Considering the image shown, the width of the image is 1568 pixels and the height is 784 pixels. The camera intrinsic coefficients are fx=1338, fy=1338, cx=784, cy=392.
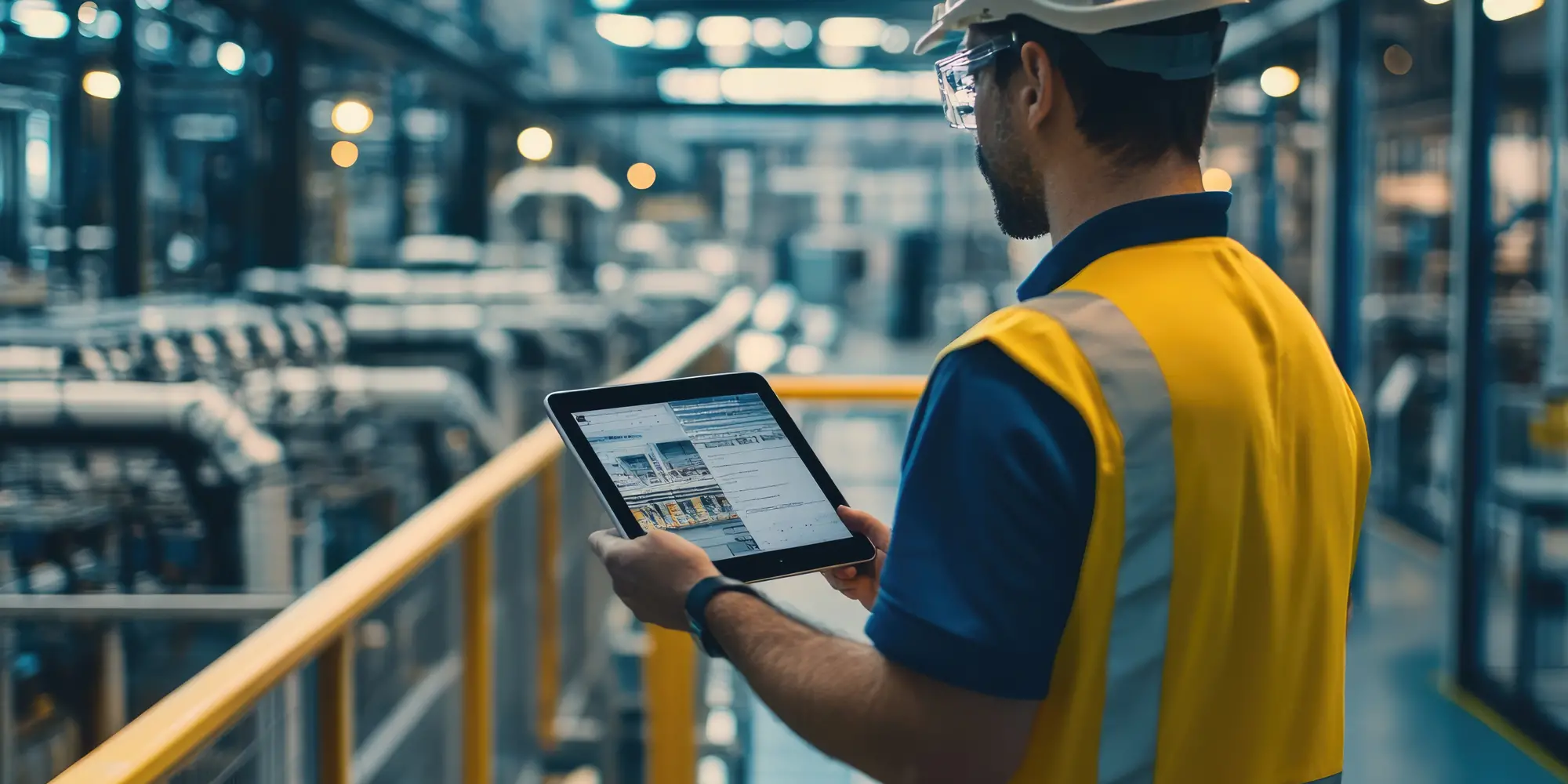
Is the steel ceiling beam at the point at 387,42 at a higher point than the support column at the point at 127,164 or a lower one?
higher

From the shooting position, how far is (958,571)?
85cm

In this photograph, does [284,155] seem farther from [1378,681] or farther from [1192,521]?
[1192,521]

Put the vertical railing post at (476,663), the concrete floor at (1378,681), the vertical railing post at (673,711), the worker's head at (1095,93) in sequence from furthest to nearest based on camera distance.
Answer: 1. the concrete floor at (1378,681)
2. the vertical railing post at (673,711)
3. the vertical railing post at (476,663)
4. the worker's head at (1095,93)

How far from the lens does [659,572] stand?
3.41 feet

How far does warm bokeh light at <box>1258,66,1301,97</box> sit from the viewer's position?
21.4 ft

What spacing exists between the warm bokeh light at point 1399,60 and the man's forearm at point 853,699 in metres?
9.56

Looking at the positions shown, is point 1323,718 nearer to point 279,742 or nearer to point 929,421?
point 929,421

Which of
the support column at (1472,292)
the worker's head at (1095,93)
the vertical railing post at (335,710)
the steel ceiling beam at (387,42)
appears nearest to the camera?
the worker's head at (1095,93)

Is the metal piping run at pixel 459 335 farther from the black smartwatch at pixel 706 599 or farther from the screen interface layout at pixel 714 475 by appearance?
the black smartwatch at pixel 706 599

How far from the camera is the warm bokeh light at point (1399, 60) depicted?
30.1ft

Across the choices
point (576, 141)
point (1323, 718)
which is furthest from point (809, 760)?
point (576, 141)

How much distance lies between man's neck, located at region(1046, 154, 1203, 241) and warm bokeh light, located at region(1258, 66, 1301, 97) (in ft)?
19.9

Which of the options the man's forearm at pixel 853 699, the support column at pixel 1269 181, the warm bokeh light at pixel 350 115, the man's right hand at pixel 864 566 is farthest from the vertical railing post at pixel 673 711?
the warm bokeh light at pixel 350 115

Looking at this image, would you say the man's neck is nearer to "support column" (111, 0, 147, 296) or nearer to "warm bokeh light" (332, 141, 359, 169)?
"support column" (111, 0, 147, 296)
